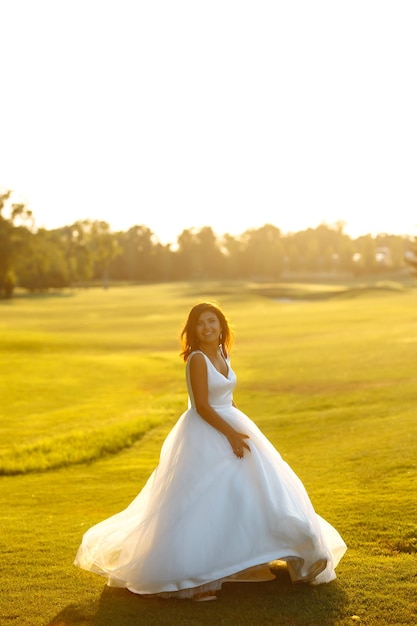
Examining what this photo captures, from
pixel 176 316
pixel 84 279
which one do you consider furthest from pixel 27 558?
pixel 84 279

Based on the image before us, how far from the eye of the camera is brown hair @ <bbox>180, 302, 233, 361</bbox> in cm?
708

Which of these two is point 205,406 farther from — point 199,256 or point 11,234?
point 199,256

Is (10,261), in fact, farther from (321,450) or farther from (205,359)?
(205,359)

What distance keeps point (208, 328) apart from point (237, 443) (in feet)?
3.35

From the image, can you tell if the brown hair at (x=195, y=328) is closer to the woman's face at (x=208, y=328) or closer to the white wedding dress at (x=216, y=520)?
the woman's face at (x=208, y=328)

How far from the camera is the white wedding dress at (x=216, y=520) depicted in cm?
665

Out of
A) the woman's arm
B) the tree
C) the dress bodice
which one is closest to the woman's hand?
the woman's arm

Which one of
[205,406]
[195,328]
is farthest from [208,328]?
[205,406]

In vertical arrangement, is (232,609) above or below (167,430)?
above

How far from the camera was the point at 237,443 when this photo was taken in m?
6.89

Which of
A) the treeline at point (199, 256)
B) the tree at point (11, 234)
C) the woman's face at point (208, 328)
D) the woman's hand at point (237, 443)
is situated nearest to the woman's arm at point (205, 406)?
the woman's hand at point (237, 443)

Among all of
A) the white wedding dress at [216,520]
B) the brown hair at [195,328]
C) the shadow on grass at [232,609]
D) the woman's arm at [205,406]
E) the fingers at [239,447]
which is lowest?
the shadow on grass at [232,609]

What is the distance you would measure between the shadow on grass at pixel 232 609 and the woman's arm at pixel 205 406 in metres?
1.22

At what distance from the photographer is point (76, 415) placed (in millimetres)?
21766
